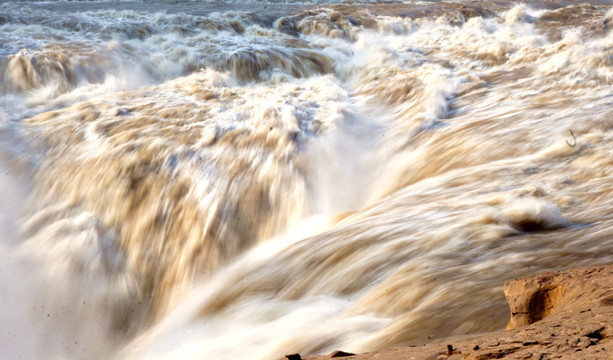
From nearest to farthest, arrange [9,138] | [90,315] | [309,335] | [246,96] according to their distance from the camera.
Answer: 1. [309,335]
2. [90,315]
3. [9,138]
4. [246,96]

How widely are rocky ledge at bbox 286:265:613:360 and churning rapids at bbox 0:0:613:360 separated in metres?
0.45

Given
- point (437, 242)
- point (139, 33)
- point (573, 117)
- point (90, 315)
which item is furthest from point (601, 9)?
point (90, 315)

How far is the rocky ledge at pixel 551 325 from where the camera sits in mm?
1863

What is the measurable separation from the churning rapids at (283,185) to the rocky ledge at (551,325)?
1.46 feet

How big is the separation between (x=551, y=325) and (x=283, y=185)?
3.92 m

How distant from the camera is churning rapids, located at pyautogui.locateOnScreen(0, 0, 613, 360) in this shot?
3779 millimetres

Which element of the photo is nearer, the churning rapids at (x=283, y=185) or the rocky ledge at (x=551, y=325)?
the rocky ledge at (x=551, y=325)

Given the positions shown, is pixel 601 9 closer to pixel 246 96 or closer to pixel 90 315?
pixel 246 96

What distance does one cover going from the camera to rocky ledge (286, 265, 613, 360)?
186 cm

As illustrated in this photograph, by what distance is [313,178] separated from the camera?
236 inches

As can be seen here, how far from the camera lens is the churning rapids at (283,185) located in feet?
12.4

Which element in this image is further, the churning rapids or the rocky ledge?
the churning rapids

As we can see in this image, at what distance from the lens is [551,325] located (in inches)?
81.3

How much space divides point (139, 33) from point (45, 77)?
203 centimetres
